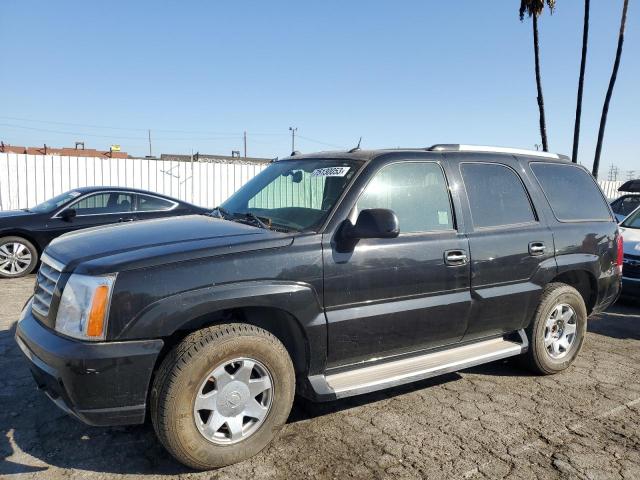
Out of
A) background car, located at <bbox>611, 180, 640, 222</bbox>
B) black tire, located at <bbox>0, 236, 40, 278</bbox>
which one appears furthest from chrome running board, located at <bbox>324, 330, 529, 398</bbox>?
background car, located at <bbox>611, 180, 640, 222</bbox>

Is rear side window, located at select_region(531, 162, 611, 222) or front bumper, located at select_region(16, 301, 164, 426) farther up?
rear side window, located at select_region(531, 162, 611, 222)

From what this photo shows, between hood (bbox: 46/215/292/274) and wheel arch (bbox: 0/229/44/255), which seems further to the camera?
wheel arch (bbox: 0/229/44/255)

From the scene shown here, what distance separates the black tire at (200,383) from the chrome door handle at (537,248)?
2.34 metres

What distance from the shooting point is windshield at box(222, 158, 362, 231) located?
3.38 meters

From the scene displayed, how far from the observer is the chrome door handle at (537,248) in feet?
13.4

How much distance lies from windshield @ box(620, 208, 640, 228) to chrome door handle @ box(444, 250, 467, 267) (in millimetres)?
5701

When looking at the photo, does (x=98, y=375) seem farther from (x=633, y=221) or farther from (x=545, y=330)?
(x=633, y=221)

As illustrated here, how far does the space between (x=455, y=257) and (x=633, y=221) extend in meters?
6.01

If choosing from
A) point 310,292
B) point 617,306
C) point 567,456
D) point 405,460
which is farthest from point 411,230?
point 617,306

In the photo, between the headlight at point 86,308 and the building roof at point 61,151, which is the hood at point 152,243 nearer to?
the headlight at point 86,308

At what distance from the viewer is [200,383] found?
271 centimetres

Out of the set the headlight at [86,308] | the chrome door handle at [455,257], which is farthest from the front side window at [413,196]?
the headlight at [86,308]

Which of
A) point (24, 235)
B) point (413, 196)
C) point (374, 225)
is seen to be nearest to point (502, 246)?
point (413, 196)

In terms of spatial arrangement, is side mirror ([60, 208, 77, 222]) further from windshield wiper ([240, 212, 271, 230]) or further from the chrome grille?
windshield wiper ([240, 212, 271, 230])
